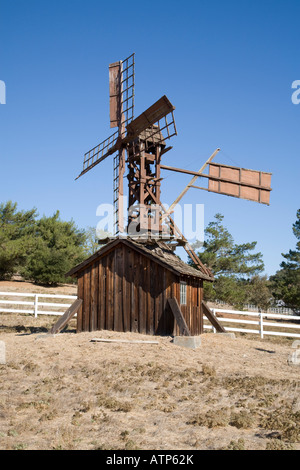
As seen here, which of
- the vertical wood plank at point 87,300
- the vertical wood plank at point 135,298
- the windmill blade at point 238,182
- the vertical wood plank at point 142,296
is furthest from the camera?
the windmill blade at point 238,182

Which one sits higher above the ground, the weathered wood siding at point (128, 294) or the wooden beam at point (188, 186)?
the wooden beam at point (188, 186)

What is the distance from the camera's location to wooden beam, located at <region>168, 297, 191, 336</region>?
14508 millimetres

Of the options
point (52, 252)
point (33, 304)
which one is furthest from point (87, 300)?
point (52, 252)

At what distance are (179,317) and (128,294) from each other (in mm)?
2385

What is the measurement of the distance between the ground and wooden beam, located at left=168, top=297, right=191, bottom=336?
591mm

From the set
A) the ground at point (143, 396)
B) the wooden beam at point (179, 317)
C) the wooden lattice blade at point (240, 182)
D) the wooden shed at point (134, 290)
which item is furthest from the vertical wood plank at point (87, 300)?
the wooden lattice blade at point (240, 182)

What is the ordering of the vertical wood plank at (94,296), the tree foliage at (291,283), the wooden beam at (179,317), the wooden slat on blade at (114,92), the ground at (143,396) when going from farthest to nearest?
the tree foliage at (291,283), the wooden slat on blade at (114,92), the vertical wood plank at (94,296), the wooden beam at (179,317), the ground at (143,396)

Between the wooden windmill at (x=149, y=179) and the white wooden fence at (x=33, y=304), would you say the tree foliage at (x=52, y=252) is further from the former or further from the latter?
the wooden windmill at (x=149, y=179)

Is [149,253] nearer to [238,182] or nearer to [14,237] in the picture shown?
[238,182]

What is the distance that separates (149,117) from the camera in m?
17.1

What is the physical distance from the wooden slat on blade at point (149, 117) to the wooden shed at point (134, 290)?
186 inches

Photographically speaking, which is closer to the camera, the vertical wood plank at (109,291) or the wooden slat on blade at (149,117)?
the wooden slat on blade at (149,117)

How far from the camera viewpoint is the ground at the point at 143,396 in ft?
24.5
